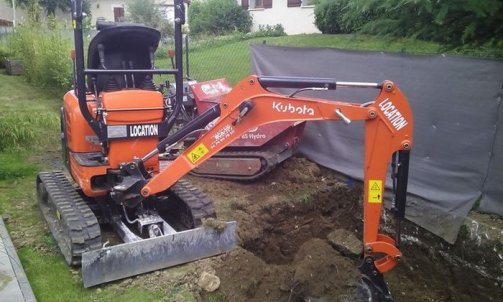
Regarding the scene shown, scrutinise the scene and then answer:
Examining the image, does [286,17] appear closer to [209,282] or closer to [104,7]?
[209,282]

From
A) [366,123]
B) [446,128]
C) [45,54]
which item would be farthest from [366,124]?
[45,54]

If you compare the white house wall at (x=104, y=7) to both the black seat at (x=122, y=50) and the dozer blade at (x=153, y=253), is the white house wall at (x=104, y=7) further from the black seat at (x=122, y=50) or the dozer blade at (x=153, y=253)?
the dozer blade at (x=153, y=253)

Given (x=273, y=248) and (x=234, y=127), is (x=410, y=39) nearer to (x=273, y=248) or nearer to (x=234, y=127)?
(x=234, y=127)

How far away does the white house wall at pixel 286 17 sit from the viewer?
71.8ft

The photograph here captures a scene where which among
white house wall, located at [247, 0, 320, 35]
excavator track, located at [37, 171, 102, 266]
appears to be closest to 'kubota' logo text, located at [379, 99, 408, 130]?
excavator track, located at [37, 171, 102, 266]

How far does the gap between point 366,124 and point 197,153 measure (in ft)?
4.73

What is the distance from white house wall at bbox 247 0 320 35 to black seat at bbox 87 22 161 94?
16921mm

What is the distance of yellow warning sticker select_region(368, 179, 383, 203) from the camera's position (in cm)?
394

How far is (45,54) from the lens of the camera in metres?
11.5

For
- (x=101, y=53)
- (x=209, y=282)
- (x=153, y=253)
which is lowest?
(x=209, y=282)

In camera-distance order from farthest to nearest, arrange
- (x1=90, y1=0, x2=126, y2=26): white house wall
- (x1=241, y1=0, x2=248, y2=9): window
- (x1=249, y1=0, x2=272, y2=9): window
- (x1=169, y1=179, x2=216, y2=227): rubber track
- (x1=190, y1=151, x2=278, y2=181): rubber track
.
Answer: (x1=90, y1=0, x2=126, y2=26): white house wall < (x1=241, y1=0, x2=248, y2=9): window < (x1=249, y1=0, x2=272, y2=9): window < (x1=190, y1=151, x2=278, y2=181): rubber track < (x1=169, y1=179, x2=216, y2=227): rubber track

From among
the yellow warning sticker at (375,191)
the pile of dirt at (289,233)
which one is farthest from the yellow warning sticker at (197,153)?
the yellow warning sticker at (375,191)

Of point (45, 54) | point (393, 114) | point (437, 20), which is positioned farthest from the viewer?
point (45, 54)

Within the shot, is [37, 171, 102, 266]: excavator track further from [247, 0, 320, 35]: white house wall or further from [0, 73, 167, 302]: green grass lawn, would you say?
[247, 0, 320, 35]: white house wall
